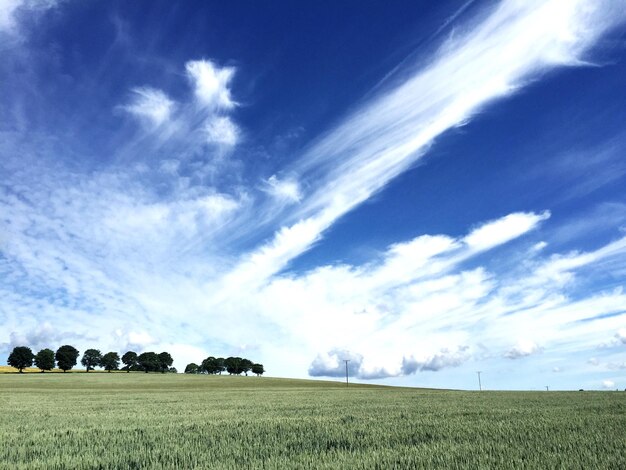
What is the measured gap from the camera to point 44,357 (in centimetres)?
15825

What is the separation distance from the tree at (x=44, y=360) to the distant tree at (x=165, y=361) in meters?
Result: 41.2

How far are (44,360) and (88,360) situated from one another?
2122 centimetres

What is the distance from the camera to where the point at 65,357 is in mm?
162250

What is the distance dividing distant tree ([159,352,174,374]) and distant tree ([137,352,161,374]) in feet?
4.31

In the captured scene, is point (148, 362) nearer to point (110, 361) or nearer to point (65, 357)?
point (110, 361)

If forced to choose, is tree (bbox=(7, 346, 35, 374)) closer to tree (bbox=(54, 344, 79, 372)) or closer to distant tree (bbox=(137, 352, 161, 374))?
tree (bbox=(54, 344, 79, 372))

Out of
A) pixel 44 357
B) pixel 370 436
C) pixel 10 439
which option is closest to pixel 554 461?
pixel 370 436

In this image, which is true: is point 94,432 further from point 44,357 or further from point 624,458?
point 44,357

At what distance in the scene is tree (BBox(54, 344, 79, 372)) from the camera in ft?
531

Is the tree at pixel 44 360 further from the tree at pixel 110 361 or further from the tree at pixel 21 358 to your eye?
the tree at pixel 110 361

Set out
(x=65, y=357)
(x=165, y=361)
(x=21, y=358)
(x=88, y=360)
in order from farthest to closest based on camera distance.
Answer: (x=165, y=361) < (x=88, y=360) < (x=65, y=357) < (x=21, y=358)

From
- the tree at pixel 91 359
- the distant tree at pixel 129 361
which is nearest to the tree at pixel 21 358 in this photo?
the tree at pixel 91 359

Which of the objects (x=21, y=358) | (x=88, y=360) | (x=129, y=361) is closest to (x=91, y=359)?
(x=88, y=360)

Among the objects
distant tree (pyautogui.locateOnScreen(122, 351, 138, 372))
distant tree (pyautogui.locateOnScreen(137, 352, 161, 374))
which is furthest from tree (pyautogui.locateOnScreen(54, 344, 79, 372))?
distant tree (pyautogui.locateOnScreen(137, 352, 161, 374))
